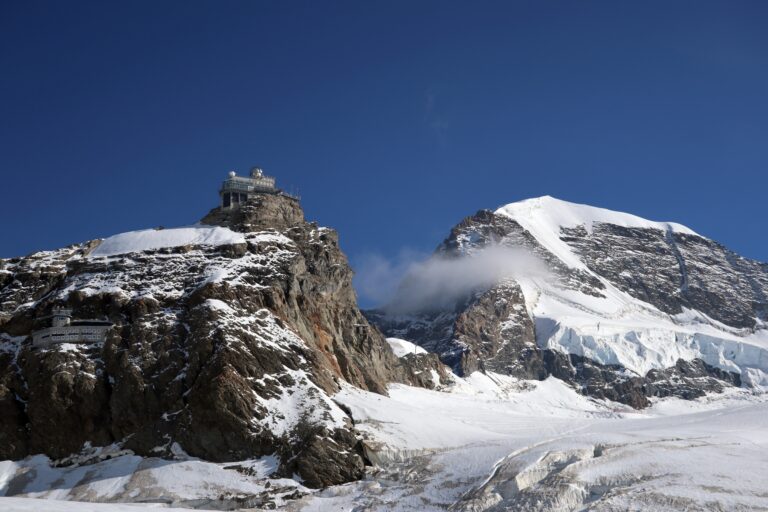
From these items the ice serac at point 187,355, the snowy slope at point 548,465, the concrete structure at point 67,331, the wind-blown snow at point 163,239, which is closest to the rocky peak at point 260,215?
the ice serac at point 187,355

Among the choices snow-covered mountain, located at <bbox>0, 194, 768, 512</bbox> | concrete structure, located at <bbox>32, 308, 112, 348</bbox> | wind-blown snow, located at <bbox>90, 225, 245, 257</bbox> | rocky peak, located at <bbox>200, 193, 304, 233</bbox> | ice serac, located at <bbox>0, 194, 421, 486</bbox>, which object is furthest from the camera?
rocky peak, located at <bbox>200, 193, 304, 233</bbox>

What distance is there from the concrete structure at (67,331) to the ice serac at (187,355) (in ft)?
4.74

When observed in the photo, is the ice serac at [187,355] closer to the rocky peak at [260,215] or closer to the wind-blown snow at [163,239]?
the wind-blown snow at [163,239]

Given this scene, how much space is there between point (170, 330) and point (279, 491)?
33936mm

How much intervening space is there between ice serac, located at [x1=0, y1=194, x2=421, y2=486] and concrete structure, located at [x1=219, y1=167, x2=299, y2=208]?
1100cm

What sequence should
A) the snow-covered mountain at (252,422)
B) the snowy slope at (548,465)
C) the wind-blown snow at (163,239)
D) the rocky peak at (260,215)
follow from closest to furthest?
the snowy slope at (548,465) → the snow-covered mountain at (252,422) → the wind-blown snow at (163,239) → the rocky peak at (260,215)

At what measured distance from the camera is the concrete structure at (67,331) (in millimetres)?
134250

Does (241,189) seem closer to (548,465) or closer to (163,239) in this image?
(163,239)

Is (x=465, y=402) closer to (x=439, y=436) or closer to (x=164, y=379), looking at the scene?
(x=439, y=436)

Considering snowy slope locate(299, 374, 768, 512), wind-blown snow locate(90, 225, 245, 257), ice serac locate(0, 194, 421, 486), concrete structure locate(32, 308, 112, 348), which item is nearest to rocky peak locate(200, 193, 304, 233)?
ice serac locate(0, 194, 421, 486)

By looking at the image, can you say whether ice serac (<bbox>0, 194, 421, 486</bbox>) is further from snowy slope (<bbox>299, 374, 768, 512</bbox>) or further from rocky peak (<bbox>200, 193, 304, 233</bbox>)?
snowy slope (<bbox>299, 374, 768, 512</bbox>)

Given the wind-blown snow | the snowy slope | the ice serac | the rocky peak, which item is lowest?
the snowy slope

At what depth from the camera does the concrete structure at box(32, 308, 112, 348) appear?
134 metres

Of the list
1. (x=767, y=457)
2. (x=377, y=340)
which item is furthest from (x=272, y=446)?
(x=377, y=340)
